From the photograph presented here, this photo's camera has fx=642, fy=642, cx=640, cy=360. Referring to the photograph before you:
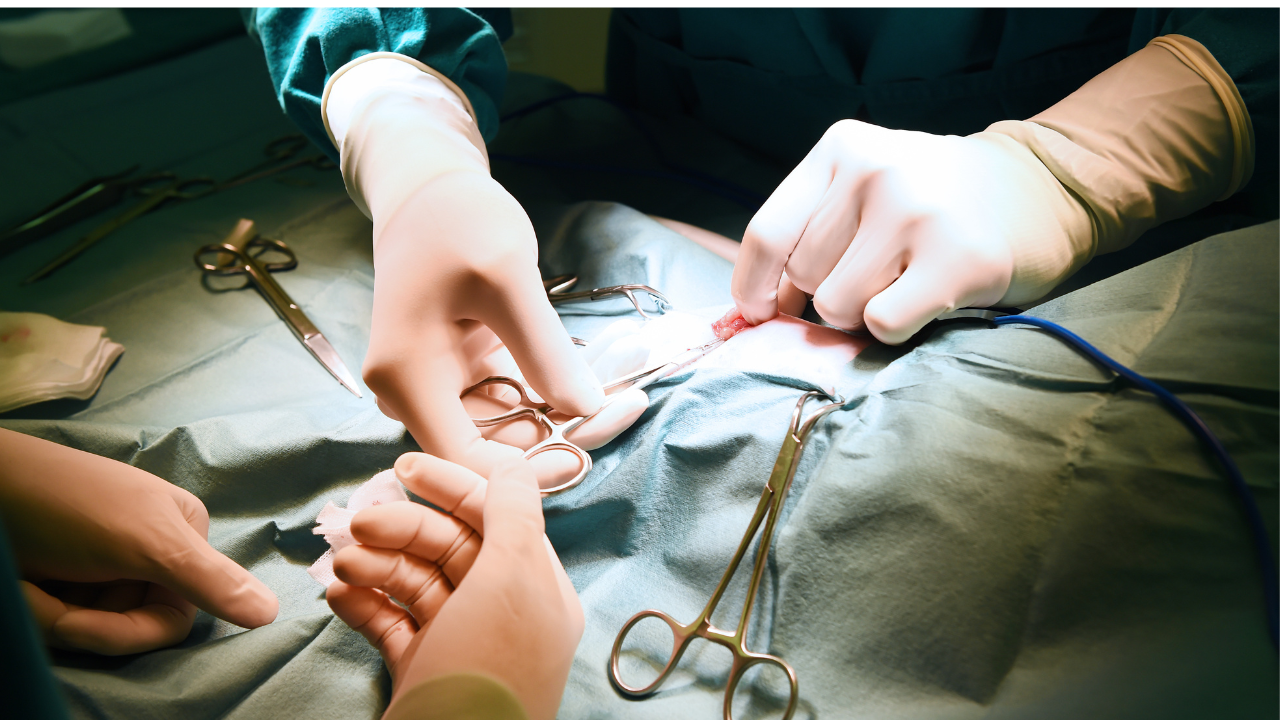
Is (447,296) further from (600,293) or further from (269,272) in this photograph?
(269,272)

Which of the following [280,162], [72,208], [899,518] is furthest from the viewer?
[280,162]

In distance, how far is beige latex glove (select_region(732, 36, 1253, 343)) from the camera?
875mm

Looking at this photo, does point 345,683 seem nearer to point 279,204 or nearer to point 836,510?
point 836,510

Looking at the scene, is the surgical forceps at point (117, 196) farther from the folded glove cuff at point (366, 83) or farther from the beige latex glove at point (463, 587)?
the beige latex glove at point (463, 587)

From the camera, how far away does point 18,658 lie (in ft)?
1.38

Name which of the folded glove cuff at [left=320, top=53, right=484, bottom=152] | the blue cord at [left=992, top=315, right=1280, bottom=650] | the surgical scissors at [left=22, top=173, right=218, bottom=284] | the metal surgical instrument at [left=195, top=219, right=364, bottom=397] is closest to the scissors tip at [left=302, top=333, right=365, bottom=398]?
the metal surgical instrument at [left=195, top=219, right=364, bottom=397]

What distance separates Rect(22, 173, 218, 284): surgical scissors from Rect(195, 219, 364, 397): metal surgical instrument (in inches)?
11.3

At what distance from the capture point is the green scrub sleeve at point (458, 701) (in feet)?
1.99

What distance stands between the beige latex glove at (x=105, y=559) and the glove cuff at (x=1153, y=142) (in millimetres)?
1250

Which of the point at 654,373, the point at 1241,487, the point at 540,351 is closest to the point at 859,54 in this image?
the point at 654,373

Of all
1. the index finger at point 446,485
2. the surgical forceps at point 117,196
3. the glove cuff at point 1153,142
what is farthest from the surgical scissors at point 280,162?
the glove cuff at point 1153,142

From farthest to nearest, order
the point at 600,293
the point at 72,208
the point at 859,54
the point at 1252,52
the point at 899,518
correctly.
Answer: the point at 72,208 < the point at 859,54 < the point at 600,293 < the point at 1252,52 < the point at 899,518

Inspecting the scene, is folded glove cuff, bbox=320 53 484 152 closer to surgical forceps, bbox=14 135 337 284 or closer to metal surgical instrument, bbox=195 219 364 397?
metal surgical instrument, bbox=195 219 364 397

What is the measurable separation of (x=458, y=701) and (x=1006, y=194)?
0.95 meters
